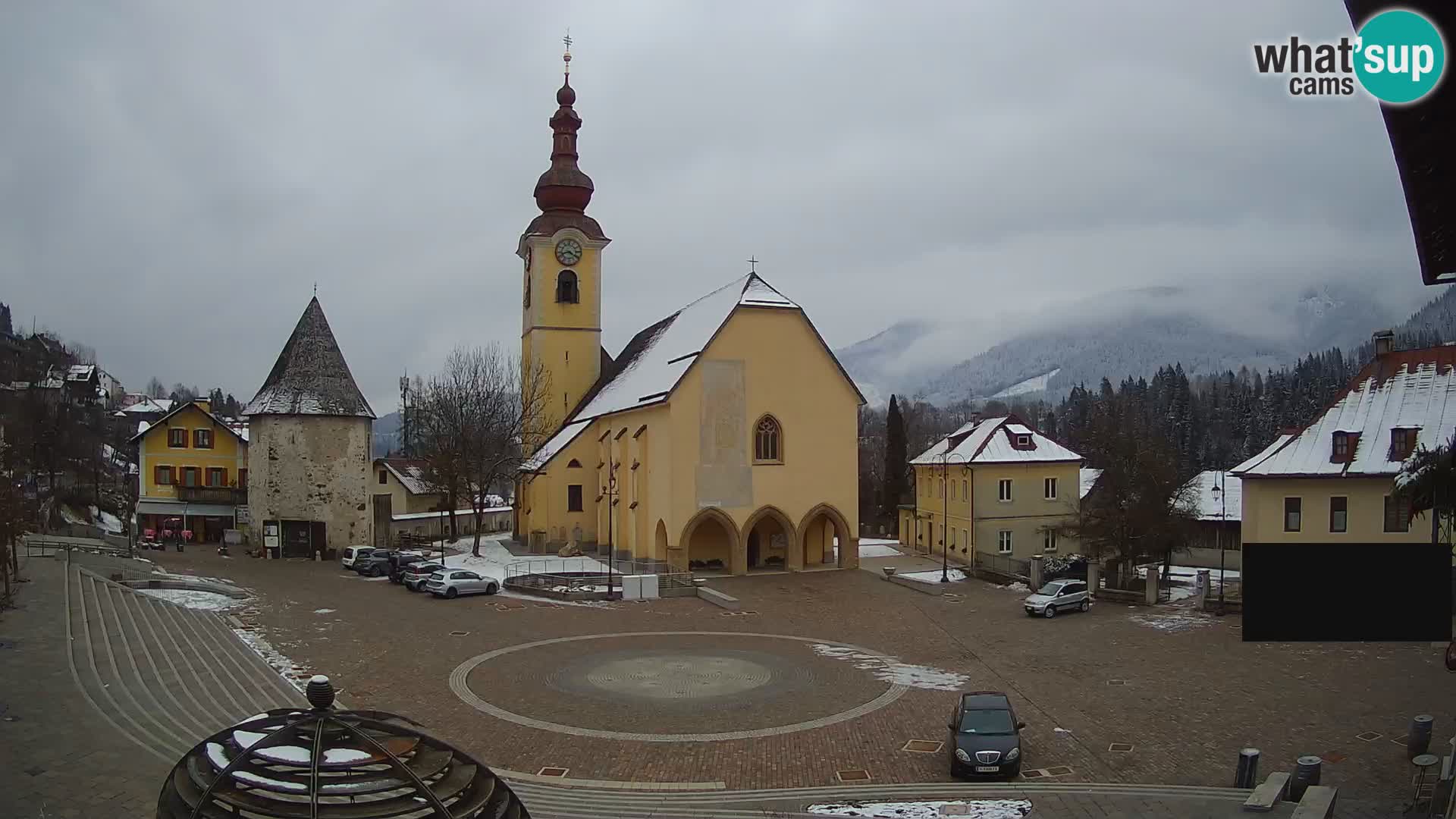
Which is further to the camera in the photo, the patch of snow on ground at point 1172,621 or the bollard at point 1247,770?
the patch of snow on ground at point 1172,621

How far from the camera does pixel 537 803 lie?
42.0 feet

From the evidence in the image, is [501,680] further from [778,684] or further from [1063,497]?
[1063,497]

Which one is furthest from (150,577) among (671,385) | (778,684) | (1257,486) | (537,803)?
(1257,486)

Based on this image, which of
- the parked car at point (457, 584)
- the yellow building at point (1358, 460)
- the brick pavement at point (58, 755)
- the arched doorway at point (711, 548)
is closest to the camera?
the brick pavement at point (58, 755)

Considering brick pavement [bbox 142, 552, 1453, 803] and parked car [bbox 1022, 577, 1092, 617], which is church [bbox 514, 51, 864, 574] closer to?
brick pavement [bbox 142, 552, 1453, 803]

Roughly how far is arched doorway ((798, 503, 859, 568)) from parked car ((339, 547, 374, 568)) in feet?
58.0

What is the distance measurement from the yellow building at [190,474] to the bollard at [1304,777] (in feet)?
174

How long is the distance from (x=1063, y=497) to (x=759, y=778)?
1502 inches

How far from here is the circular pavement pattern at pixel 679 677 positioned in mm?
17406

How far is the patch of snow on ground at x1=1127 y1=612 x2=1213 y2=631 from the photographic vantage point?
2697cm

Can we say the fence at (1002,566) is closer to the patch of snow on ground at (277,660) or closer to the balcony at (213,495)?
the patch of snow on ground at (277,660)

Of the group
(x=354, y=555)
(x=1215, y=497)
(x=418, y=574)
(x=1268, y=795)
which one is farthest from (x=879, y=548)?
(x=1268, y=795)

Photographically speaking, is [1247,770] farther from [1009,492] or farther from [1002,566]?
[1009,492]
